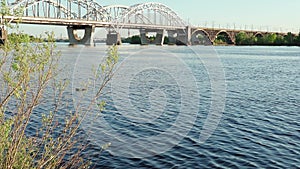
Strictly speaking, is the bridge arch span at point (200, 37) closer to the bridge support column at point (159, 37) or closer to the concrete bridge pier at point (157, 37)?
the bridge support column at point (159, 37)

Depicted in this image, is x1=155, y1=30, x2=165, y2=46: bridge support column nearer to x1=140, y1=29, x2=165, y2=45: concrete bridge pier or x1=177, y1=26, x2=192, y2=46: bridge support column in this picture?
x1=140, y1=29, x2=165, y2=45: concrete bridge pier

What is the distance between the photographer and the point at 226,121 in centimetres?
1488

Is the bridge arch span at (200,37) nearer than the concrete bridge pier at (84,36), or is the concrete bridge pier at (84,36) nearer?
the concrete bridge pier at (84,36)

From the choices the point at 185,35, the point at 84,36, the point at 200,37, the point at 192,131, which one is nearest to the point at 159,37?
the point at 185,35

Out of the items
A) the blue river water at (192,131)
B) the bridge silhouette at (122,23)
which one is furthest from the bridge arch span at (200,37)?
the blue river water at (192,131)

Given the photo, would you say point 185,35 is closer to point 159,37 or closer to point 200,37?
point 159,37

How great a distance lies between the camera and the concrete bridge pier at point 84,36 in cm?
10738

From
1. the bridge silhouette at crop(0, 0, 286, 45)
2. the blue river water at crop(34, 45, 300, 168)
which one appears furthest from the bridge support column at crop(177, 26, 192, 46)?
the blue river water at crop(34, 45, 300, 168)

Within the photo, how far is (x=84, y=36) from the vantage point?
112875mm

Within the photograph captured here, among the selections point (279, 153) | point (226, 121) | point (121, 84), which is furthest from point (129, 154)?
point (121, 84)

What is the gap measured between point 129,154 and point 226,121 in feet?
19.3

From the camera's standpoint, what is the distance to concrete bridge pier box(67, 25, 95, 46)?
352 feet

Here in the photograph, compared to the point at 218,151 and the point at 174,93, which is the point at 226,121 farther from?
the point at 174,93

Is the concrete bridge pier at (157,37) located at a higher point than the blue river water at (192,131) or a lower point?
higher
